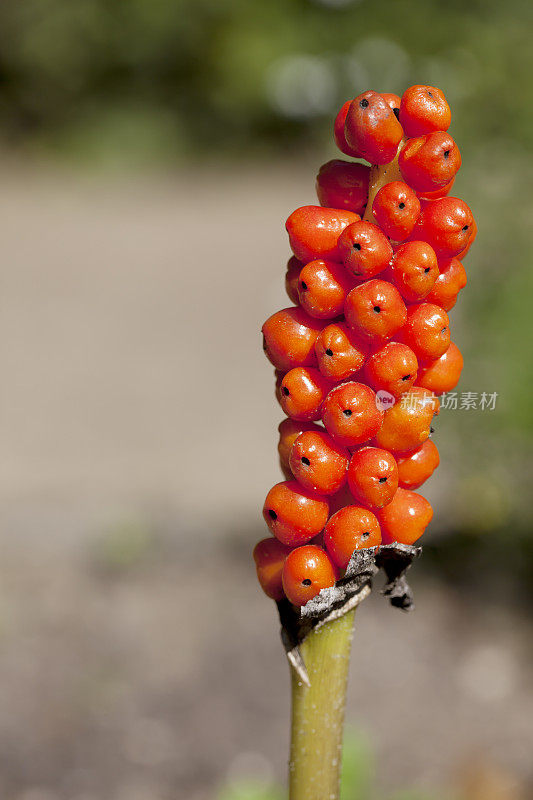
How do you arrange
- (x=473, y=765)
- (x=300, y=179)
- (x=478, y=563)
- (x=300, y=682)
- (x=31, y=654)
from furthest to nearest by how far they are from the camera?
(x=300, y=179)
(x=478, y=563)
(x=31, y=654)
(x=473, y=765)
(x=300, y=682)

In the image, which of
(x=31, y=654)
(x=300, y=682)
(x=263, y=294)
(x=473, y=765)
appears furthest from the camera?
(x=263, y=294)

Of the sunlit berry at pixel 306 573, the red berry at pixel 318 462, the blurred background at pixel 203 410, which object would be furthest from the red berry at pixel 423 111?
the blurred background at pixel 203 410

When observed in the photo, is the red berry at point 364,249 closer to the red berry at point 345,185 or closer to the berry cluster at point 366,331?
the berry cluster at point 366,331

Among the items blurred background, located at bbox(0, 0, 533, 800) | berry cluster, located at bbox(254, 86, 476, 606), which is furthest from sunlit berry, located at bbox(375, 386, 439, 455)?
blurred background, located at bbox(0, 0, 533, 800)

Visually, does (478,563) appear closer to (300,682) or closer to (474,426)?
(474,426)

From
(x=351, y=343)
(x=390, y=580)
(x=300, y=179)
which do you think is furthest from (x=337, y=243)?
(x=300, y=179)

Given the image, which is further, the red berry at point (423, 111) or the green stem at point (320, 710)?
the green stem at point (320, 710)

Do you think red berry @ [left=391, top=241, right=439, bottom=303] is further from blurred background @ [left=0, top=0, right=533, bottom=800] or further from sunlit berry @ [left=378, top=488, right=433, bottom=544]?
blurred background @ [left=0, top=0, right=533, bottom=800]
